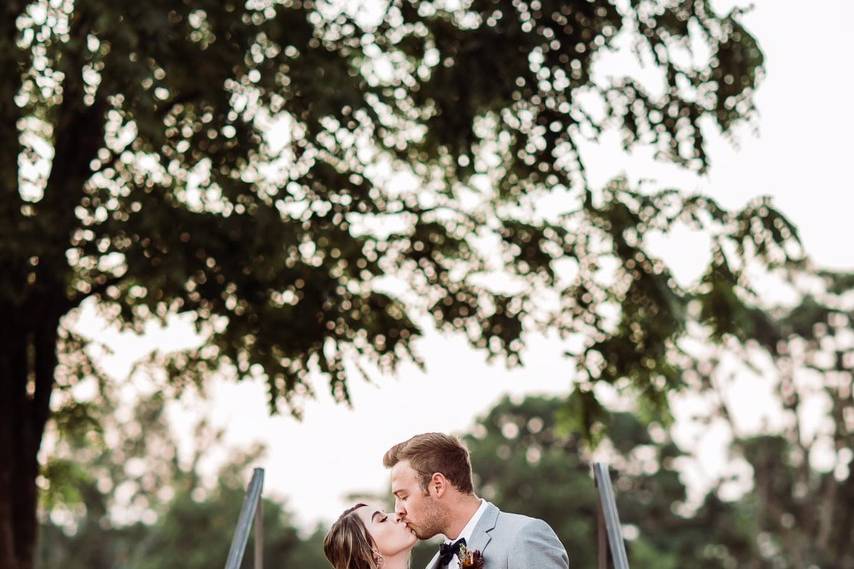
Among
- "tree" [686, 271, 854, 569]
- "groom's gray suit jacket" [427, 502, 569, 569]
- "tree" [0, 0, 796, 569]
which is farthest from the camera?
"tree" [686, 271, 854, 569]

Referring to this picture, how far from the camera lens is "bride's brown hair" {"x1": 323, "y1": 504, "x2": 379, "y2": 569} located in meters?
6.05

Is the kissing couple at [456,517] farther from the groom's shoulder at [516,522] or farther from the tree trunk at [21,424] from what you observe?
the tree trunk at [21,424]

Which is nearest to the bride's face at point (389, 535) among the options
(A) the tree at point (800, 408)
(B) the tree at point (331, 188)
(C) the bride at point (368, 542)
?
(C) the bride at point (368, 542)

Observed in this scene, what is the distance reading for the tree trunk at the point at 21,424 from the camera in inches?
430

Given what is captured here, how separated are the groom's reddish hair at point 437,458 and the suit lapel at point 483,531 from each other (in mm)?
130

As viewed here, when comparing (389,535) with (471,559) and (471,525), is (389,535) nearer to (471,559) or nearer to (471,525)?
(471,525)

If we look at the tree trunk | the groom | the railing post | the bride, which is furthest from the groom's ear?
the tree trunk

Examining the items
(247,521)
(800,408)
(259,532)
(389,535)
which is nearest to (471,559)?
(389,535)

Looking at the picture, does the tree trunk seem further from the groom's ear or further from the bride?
the groom's ear

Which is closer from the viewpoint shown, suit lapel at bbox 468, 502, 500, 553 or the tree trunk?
suit lapel at bbox 468, 502, 500, 553

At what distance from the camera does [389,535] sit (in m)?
6.14

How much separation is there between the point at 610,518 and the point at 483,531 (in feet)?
5.54

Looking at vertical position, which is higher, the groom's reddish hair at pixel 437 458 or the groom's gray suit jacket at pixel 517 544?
the groom's reddish hair at pixel 437 458

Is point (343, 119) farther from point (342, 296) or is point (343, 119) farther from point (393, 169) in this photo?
point (393, 169)
